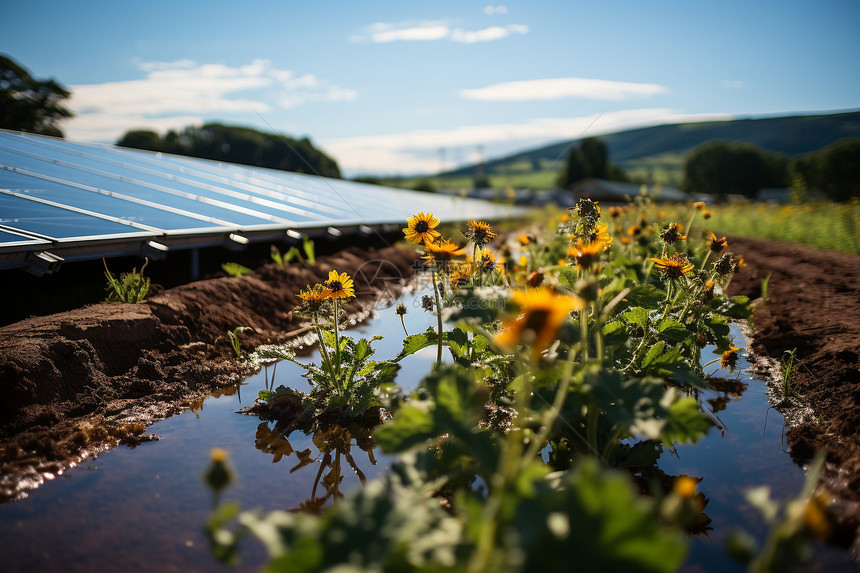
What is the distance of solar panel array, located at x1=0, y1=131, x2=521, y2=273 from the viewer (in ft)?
11.7

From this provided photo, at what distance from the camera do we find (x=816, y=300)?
166 inches

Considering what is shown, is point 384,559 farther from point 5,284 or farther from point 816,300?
point 816,300

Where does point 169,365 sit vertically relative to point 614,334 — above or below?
below

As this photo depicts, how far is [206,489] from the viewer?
77.0 inches

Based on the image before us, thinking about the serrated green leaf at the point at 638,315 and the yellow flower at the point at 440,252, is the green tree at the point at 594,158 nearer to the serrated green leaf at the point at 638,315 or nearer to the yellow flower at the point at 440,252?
the serrated green leaf at the point at 638,315

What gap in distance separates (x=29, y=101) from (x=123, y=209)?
78.9 feet

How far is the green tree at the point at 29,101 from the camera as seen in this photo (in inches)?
867

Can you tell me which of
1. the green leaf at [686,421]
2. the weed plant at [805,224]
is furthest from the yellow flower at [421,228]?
the weed plant at [805,224]

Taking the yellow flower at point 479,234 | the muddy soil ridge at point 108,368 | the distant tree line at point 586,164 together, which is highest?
the distant tree line at point 586,164

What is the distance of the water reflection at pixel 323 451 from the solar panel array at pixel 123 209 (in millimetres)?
1978

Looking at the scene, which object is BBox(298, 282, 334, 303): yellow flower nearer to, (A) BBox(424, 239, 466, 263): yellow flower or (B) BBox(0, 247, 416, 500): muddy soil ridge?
(B) BBox(0, 247, 416, 500): muddy soil ridge

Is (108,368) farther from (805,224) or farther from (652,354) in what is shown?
(805,224)

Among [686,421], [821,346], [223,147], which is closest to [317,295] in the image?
[686,421]

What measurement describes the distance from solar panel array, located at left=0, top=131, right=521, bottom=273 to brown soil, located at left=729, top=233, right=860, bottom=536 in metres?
4.10
